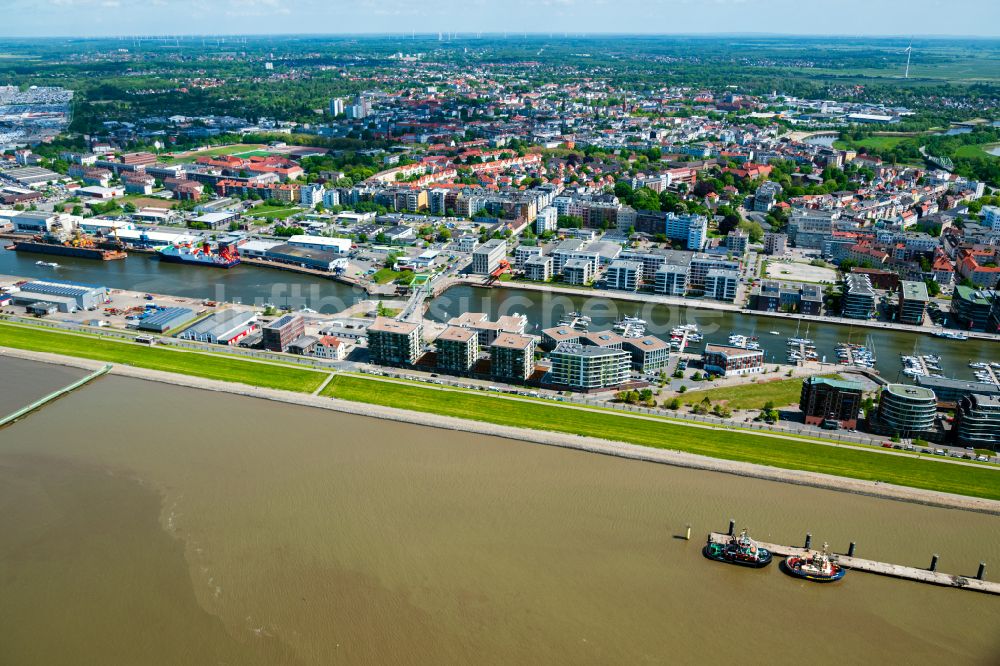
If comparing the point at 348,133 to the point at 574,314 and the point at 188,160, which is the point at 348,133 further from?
the point at 574,314

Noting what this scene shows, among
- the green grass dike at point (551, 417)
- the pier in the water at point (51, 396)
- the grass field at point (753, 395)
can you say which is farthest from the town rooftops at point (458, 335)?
the pier in the water at point (51, 396)

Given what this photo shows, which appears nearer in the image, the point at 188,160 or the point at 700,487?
the point at 700,487

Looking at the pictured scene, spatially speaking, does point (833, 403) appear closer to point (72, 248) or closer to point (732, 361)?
point (732, 361)

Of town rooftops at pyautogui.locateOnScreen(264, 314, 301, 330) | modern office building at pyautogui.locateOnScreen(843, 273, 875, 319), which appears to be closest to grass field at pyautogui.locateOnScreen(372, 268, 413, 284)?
town rooftops at pyautogui.locateOnScreen(264, 314, 301, 330)

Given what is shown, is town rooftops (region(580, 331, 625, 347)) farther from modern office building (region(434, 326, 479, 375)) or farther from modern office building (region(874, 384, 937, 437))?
modern office building (region(874, 384, 937, 437))

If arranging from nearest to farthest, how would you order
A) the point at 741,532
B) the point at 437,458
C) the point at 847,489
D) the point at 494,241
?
the point at 741,532 < the point at 847,489 < the point at 437,458 < the point at 494,241

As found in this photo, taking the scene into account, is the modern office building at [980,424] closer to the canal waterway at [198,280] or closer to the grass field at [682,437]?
the grass field at [682,437]

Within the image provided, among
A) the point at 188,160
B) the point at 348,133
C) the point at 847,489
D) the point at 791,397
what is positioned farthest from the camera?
the point at 348,133

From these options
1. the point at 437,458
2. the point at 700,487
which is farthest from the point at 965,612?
the point at 437,458
